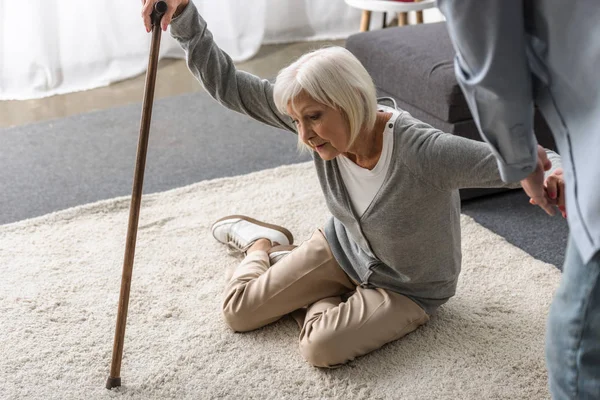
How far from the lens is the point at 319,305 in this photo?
1.92 metres

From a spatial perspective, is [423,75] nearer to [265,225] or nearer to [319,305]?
[265,225]

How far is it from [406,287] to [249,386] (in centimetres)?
42

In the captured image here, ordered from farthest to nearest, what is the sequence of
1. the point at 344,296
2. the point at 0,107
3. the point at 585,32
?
1. the point at 0,107
2. the point at 344,296
3. the point at 585,32

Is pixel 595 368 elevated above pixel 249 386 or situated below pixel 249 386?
above

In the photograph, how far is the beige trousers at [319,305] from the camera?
70.6 inches

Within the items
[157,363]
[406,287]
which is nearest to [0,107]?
[157,363]

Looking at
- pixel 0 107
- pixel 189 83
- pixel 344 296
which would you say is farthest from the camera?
pixel 189 83

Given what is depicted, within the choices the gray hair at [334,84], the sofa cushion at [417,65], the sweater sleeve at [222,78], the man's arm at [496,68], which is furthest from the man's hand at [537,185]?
the sofa cushion at [417,65]

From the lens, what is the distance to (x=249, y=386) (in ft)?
5.69

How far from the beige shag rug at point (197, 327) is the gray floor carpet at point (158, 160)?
15 cm

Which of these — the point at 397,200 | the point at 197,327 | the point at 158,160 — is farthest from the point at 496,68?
the point at 158,160

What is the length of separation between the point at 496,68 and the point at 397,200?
0.82 meters

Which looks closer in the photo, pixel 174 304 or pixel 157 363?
pixel 157 363

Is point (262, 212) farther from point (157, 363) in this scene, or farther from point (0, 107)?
point (0, 107)
